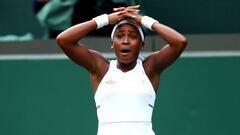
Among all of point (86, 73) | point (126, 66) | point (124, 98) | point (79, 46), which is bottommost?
point (86, 73)

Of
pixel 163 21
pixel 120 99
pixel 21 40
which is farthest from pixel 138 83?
pixel 21 40

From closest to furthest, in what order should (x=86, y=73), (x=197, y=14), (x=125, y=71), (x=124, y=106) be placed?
(x=124, y=106)
(x=125, y=71)
(x=197, y=14)
(x=86, y=73)

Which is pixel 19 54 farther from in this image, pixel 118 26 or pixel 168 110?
pixel 118 26

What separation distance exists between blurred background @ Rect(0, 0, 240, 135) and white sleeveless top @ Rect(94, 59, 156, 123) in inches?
67.0

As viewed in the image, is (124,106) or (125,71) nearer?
(124,106)

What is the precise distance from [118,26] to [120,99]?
465 millimetres

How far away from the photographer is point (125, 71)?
520 centimetres

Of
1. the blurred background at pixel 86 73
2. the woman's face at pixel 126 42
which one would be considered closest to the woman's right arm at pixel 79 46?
the woman's face at pixel 126 42

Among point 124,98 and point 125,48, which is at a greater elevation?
point 125,48

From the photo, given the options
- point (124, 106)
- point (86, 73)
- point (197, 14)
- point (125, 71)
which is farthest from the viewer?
point (86, 73)

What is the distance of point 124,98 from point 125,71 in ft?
0.70

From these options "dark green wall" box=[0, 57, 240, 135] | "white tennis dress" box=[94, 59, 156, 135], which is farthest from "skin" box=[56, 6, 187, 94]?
"dark green wall" box=[0, 57, 240, 135]

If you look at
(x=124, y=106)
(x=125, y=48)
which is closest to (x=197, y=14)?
(x=125, y=48)

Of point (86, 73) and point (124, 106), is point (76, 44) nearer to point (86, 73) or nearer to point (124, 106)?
point (124, 106)
